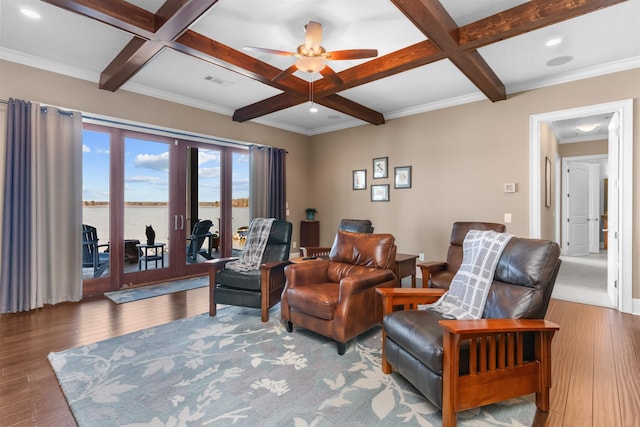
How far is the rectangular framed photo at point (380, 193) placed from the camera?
Result: 5.51m

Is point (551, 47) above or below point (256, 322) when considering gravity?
above

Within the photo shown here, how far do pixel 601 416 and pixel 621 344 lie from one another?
53.3 inches

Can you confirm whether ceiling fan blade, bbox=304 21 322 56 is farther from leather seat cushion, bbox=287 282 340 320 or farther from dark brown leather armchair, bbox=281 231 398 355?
leather seat cushion, bbox=287 282 340 320

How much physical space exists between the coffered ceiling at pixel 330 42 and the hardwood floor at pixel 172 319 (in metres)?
2.64

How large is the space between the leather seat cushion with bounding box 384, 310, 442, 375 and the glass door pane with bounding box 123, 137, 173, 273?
397cm

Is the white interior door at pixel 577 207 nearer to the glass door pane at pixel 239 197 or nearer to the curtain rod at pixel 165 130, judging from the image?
the curtain rod at pixel 165 130

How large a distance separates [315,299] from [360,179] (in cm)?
366

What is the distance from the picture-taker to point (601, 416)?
175 cm

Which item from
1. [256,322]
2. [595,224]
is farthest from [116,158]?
[595,224]

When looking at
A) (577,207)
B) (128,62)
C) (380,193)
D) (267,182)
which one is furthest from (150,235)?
(577,207)

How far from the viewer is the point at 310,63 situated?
9.21 feet

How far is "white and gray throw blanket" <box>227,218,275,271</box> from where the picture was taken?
354 cm

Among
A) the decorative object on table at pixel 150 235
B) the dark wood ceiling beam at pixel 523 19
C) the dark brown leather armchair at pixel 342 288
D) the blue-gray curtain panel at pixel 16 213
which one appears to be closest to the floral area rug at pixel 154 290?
the decorative object on table at pixel 150 235

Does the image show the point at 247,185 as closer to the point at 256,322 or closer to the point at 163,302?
the point at 163,302
